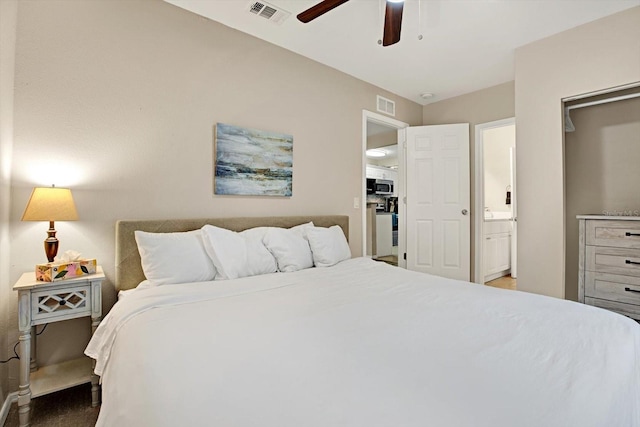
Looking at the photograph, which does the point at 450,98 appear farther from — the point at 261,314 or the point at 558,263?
the point at 261,314

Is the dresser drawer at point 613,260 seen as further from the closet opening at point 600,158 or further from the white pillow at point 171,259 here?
the white pillow at point 171,259

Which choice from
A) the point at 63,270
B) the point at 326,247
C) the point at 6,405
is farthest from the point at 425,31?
the point at 6,405

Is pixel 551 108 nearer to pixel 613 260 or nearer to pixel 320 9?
pixel 613 260

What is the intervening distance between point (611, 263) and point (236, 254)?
3003 mm

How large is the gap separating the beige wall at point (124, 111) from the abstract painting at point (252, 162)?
0.08 m

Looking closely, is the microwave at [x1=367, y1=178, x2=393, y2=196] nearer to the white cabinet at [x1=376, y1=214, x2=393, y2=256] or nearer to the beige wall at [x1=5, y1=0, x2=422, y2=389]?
the white cabinet at [x1=376, y1=214, x2=393, y2=256]

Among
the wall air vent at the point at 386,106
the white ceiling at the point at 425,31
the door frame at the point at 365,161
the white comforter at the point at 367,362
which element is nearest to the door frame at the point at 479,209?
the white ceiling at the point at 425,31

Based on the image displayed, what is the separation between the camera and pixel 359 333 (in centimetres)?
112

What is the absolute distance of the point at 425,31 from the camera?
268 cm

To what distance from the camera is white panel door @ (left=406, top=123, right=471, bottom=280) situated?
13.2ft

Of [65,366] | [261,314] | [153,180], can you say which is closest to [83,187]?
[153,180]

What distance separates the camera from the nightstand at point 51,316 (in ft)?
5.15

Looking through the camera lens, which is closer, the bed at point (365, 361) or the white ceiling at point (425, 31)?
the bed at point (365, 361)

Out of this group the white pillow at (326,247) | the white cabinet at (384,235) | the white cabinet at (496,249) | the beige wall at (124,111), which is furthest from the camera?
the white cabinet at (384,235)
